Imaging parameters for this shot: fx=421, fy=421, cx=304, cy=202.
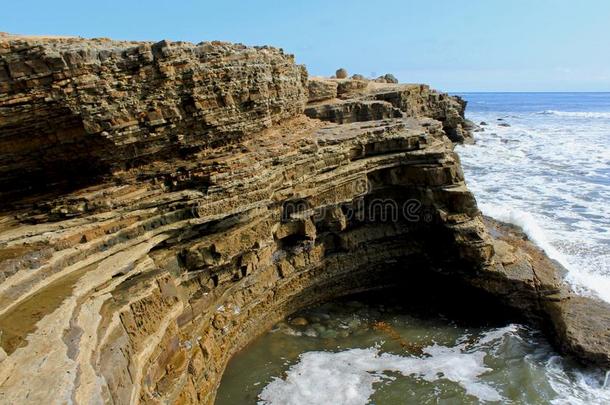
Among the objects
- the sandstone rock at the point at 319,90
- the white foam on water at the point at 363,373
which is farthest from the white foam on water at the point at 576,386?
the sandstone rock at the point at 319,90

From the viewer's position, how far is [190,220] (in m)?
8.01

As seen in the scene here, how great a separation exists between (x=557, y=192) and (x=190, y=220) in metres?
20.1

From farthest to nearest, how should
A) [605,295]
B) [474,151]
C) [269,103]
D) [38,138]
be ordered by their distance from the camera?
[474,151] → [605,295] → [269,103] → [38,138]

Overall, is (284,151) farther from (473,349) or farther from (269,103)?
(473,349)

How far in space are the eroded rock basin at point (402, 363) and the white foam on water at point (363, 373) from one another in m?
0.02

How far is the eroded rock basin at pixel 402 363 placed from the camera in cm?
848

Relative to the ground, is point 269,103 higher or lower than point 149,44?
lower

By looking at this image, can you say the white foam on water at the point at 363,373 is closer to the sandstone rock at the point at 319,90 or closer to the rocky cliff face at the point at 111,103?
the rocky cliff face at the point at 111,103

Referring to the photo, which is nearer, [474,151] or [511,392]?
[511,392]

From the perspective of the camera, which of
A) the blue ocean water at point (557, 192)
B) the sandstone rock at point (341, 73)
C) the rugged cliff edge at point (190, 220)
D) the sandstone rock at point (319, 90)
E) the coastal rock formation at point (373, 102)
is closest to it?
the rugged cliff edge at point (190, 220)

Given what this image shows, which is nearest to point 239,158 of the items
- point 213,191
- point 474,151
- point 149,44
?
point 213,191

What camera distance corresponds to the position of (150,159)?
28.8ft

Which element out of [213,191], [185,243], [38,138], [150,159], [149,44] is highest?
[149,44]

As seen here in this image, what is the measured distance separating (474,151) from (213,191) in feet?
99.9
